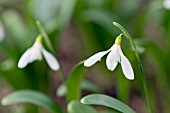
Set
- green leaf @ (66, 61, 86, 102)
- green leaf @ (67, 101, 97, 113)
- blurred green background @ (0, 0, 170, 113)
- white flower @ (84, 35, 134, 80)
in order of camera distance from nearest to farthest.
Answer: white flower @ (84, 35, 134, 80) → green leaf @ (67, 101, 97, 113) → green leaf @ (66, 61, 86, 102) → blurred green background @ (0, 0, 170, 113)

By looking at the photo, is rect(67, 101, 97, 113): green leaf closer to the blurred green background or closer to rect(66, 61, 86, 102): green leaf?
rect(66, 61, 86, 102): green leaf

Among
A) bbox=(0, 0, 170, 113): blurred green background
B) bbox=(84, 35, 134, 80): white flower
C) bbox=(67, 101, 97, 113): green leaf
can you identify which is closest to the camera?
bbox=(84, 35, 134, 80): white flower

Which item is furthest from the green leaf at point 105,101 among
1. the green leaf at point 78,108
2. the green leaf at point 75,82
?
the green leaf at point 75,82

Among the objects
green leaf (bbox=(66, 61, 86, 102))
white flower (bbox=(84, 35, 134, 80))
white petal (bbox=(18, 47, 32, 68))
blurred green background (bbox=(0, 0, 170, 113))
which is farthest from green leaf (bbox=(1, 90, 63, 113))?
white flower (bbox=(84, 35, 134, 80))

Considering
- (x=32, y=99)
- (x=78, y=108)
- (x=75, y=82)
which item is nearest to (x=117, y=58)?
(x=78, y=108)

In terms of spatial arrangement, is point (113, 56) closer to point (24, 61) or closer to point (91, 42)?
point (24, 61)

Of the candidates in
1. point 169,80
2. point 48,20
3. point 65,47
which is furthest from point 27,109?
point 65,47
